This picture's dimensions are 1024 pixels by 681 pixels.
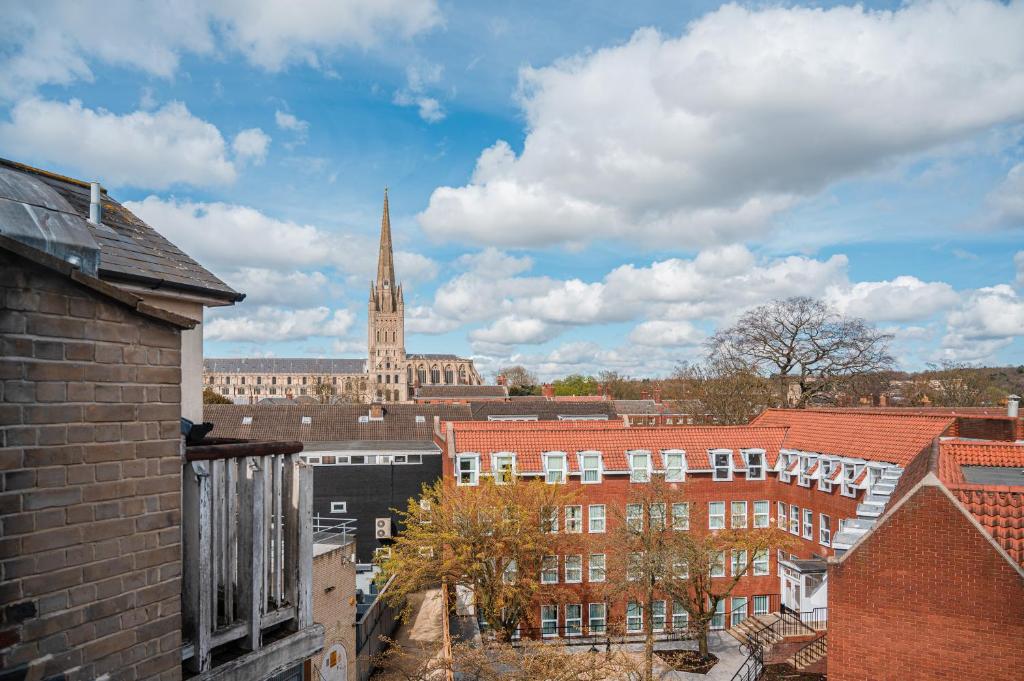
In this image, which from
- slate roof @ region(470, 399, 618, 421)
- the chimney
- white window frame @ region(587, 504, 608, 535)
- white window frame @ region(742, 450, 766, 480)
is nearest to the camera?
the chimney

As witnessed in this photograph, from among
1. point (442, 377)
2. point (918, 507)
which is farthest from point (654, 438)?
point (442, 377)

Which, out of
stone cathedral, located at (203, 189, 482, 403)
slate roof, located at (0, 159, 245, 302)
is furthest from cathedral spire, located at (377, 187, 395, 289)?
slate roof, located at (0, 159, 245, 302)

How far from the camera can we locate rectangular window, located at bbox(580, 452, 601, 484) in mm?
31000

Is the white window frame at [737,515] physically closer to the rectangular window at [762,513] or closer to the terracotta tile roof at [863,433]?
the rectangular window at [762,513]

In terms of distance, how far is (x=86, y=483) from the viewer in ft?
12.6

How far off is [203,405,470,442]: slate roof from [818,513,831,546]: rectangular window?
83.8 feet

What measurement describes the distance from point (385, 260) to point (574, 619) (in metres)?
156

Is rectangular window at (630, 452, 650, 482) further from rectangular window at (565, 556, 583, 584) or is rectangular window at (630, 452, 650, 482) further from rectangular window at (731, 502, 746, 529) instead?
rectangular window at (731, 502, 746, 529)

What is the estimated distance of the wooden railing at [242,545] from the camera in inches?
183

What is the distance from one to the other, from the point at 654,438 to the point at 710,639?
9356 millimetres

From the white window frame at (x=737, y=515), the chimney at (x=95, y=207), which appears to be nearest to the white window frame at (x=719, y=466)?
the white window frame at (x=737, y=515)

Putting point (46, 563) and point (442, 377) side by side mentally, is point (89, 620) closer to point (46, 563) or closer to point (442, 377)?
point (46, 563)

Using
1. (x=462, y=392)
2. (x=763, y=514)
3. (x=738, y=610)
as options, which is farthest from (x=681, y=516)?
(x=462, y=392)

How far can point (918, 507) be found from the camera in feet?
46.2
